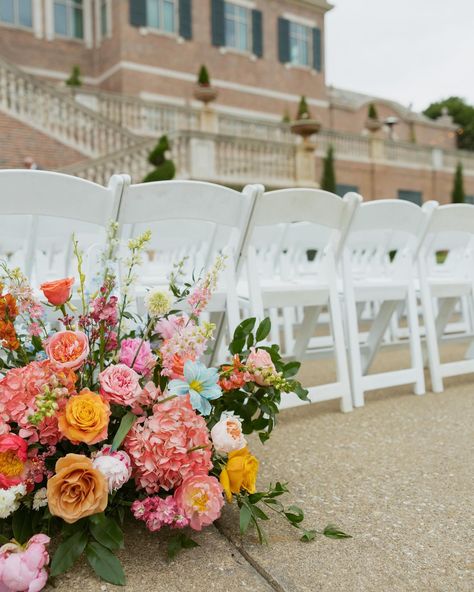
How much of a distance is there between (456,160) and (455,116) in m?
17.4

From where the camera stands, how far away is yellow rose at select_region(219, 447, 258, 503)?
5.09 feet

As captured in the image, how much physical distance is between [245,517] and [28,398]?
61 centimetres

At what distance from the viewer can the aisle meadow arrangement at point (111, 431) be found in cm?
140

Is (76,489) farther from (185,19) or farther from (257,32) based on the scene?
(257,32)

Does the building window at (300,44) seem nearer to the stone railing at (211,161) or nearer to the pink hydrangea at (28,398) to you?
the stone railing at (211,161)

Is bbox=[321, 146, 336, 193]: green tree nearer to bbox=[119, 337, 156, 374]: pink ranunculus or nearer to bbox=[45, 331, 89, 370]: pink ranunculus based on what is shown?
bbox=[119, 337, 156, 374]: pink ranunculus

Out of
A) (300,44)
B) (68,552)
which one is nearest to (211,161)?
(300,44)

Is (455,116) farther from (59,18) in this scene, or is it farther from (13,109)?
(13,109)

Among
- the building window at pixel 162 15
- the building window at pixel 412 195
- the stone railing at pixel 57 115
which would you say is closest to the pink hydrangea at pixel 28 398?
the stone railing at pixel 57 115

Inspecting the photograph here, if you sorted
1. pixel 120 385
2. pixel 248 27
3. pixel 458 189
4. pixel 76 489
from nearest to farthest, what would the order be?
pixel 76 489
pixel 120 385
pixel 248 27
pixel 458 189

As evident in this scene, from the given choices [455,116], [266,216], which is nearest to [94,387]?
[266,216]

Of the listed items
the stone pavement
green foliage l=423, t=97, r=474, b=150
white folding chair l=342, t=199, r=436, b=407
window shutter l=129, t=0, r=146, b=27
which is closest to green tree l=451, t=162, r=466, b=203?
window shutter l=129, t=0, r=146, b=27

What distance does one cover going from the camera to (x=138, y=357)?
1.64 metres

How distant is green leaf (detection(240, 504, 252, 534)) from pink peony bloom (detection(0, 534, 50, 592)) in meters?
0.45
